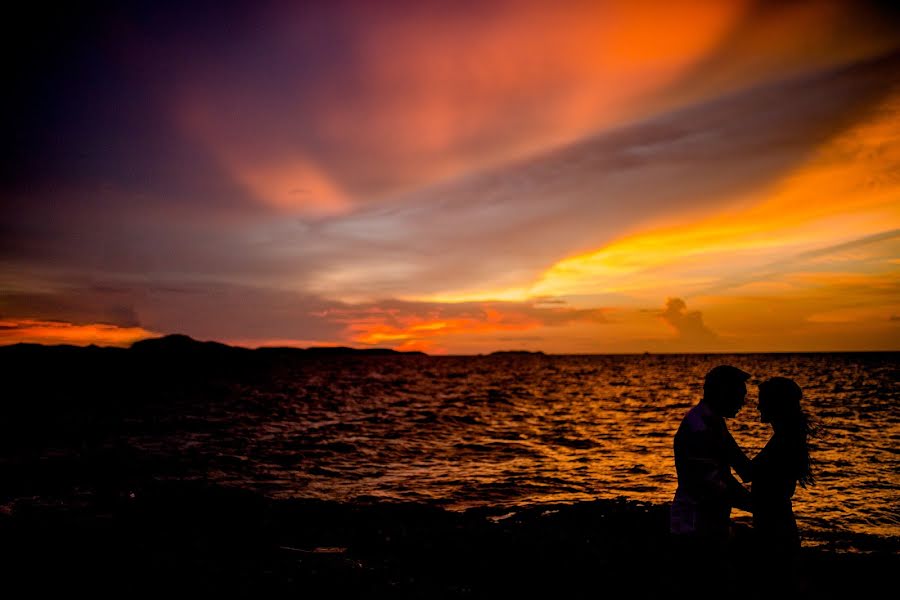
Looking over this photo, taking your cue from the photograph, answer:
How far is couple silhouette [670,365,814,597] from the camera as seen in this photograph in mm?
5328

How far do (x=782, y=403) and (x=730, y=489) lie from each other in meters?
1.09

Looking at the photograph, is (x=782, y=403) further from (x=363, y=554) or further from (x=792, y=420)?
(x=363, y=554)

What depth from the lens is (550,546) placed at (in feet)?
31.4

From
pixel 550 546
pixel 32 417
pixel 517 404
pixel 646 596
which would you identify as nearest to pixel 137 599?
pixel 550 546

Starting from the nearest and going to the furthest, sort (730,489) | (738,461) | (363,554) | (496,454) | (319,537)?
(730,489) → (738,461) → (363,554) → (319,537) → (496,454)

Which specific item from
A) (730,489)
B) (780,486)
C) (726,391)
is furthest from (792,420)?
(730,489)

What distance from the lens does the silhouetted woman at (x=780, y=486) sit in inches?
213

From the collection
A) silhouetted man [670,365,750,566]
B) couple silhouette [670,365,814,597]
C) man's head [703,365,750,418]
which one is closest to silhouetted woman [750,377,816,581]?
couple silhouette [670,365,814,597]

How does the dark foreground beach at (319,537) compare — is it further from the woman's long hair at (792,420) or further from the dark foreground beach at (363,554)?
the woman's long hair at (792,420)

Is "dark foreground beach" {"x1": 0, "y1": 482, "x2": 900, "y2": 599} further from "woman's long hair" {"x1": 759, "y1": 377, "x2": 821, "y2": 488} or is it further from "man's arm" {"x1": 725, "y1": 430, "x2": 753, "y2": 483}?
"woman's long hair" {"x1": 759, "y1": 377, "x2": 821, "y2": 488}

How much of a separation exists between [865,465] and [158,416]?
3811cm

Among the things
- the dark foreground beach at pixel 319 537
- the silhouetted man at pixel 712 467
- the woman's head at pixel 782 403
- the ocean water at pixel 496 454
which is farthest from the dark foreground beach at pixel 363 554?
the ocean water at pixel 496 454

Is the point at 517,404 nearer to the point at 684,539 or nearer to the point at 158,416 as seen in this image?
the point at 158,416

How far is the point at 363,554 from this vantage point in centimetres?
975
